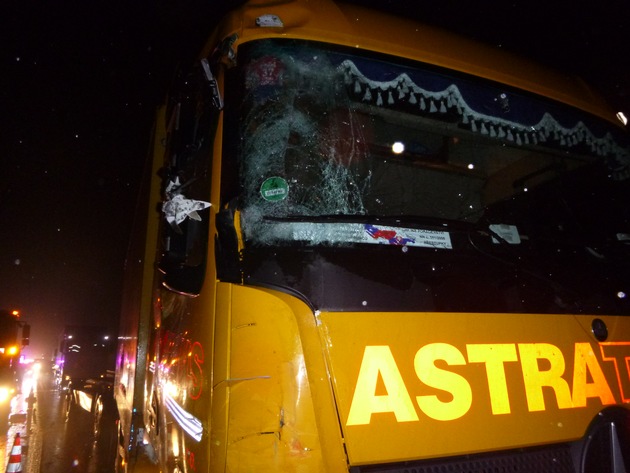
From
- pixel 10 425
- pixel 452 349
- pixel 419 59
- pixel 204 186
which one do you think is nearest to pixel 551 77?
pixel 419 59

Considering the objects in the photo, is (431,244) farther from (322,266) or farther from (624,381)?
(624,381)

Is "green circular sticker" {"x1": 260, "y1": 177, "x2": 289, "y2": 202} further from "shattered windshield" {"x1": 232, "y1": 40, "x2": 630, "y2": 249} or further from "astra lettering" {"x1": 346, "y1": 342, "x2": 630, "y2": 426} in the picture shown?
"astra lettering" {"x1": 346, "y1": 342, "x2": 630, "y2": 426}

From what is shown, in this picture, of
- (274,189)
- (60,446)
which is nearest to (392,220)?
(274,189)

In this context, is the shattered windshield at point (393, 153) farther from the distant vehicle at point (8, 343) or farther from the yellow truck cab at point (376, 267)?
the distant vehicle at point (8, 343)

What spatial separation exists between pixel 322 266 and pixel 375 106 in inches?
39.1

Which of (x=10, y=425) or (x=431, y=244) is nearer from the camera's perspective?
(x=431, y=244)

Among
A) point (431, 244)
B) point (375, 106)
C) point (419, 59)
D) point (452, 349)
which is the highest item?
point (419, 59)

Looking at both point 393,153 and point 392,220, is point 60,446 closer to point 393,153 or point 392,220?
point 393,153

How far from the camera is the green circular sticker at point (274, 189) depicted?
1748 mm

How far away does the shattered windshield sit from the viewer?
1789mm

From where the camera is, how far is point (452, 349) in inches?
65.2

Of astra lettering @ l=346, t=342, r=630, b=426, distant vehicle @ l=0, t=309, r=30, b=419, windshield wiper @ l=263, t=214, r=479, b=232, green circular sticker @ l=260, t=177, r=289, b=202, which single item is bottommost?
astra lettering @ l=346, t=342, r=630, b=426

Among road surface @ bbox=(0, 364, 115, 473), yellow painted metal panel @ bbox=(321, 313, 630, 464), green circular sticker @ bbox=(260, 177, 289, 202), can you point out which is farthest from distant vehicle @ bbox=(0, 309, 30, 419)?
yellow painted metal panel @ bbox=(321, 313, 630, 464)

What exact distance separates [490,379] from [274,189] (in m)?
1.09
